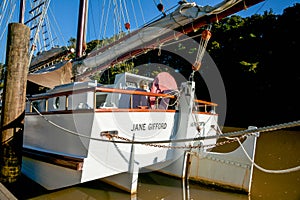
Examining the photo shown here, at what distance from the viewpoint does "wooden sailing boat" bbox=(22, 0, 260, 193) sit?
4078 mm

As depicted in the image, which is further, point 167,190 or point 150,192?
point 167,190

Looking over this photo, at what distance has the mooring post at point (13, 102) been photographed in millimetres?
4117

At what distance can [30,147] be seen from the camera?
17.0 feet

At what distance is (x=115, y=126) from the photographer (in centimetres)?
436

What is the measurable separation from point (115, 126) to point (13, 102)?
73.9 inches

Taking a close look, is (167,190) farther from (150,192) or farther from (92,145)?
(92,145)

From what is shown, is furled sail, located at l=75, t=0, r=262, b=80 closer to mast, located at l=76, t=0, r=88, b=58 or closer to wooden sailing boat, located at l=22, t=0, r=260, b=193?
wooden sailing boat, located at l=22, t=0, r=260, b=193

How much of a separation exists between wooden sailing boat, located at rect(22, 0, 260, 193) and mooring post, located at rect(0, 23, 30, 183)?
438mm

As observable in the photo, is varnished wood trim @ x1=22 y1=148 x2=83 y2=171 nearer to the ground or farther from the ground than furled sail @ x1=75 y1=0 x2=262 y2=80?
nearer to the ground

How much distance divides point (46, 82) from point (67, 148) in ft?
14.3

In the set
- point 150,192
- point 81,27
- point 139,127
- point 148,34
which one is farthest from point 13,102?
point 81,27

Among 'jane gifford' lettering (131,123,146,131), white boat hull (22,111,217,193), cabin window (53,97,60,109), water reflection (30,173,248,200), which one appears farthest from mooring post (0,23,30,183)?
'jane gifford' lettering (131,123,146,131)

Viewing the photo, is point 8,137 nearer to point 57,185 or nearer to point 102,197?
point 57,185

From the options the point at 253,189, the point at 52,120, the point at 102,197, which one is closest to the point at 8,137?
the point at 52,120
